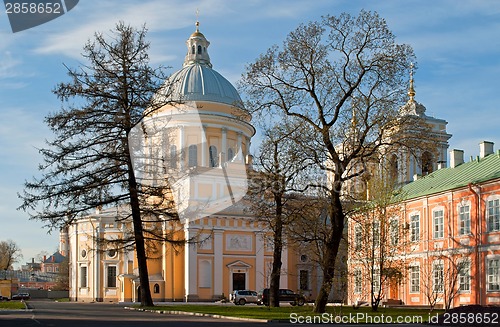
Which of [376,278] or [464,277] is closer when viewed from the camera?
[464,277]

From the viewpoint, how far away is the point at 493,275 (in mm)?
34312

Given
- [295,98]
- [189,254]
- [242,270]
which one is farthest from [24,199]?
[242,270]

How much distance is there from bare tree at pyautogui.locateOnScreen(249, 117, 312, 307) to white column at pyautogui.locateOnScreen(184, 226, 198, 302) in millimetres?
20426

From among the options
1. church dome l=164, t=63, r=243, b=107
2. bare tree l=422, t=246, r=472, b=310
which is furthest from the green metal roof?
church dome l=164, t=63, r=243, b=107

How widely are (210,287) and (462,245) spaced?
1121 inches

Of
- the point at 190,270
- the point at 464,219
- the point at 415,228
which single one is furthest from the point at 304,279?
the point at 464,219

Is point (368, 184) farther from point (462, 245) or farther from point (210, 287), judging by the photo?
point (210, 287)

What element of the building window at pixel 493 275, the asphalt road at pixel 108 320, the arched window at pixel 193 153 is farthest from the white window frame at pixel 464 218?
the arched window at pixel 193 153

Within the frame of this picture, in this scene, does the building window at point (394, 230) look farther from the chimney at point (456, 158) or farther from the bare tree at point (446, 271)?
the chimney at point (456, 158)

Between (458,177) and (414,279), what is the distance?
22.0 ft

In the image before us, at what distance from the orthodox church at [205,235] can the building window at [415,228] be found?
16.9 meters

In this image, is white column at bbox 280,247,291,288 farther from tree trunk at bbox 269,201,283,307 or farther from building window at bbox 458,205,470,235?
building window at bbox 458,205,470,235

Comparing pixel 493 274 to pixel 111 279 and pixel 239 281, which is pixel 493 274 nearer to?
pixel 239 281

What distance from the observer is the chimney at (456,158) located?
42.4 meters
